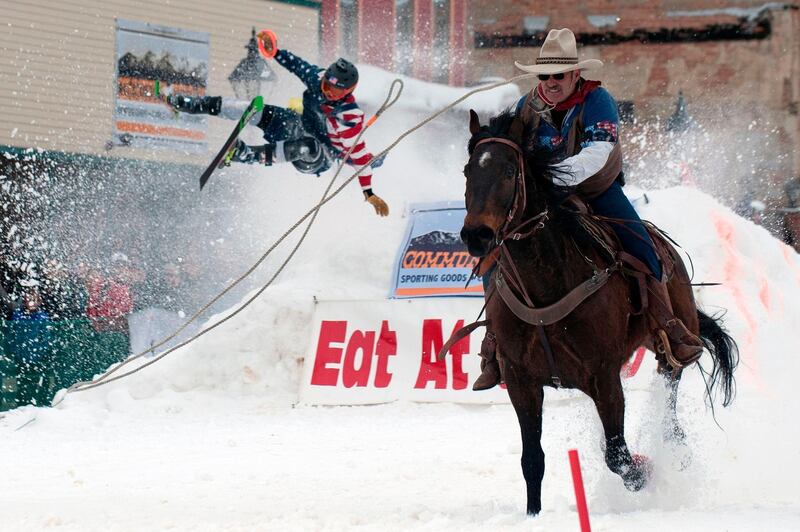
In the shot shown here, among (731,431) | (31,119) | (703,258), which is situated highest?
(31,119)

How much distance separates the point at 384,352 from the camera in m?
10.6

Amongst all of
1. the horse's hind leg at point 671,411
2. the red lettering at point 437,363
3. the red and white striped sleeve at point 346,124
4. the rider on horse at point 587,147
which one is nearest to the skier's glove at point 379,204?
the red and white striped sleeve at point 346,124

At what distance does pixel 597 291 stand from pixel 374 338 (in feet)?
18.7

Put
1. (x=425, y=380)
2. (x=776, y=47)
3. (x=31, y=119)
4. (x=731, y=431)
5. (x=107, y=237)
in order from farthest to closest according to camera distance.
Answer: (x=776, y=47) < (x=31, y=119) < (x=107, y=237) < (x=425, y=380) < (x=731, y=431)

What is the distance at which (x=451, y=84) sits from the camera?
2528 centimetres

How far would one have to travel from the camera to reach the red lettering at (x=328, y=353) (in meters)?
10.6

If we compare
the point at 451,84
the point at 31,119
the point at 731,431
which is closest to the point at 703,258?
the point at 731,431

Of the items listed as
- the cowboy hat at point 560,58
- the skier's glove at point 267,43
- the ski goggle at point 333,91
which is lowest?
the cowboy hat at point 560,58

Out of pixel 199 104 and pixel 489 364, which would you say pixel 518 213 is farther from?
pixel 199 104

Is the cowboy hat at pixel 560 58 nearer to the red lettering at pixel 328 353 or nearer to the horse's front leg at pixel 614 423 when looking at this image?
the horse's front leg at pixel 614 423

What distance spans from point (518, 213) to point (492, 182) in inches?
9.3

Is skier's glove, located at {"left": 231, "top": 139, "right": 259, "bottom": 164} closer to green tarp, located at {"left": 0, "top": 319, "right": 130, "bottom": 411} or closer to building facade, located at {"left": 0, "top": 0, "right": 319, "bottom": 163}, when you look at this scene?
green tarp, located at {"left": 0, "top": 319, "right": 130, "bottom": 411}

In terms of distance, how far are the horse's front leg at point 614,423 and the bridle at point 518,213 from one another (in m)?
0.86

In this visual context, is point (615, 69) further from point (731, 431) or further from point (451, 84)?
point (731, 431)
